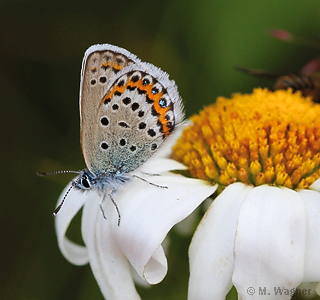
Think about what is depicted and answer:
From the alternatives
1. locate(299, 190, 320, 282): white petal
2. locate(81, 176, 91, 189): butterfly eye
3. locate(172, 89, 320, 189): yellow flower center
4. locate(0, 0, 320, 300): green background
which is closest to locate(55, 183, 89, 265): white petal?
locate(81, 176, 91, 189): butterfly eye

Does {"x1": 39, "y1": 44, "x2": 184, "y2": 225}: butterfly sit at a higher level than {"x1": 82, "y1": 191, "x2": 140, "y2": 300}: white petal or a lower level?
higher

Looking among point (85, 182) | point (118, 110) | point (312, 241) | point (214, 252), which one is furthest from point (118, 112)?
point (312, 241)

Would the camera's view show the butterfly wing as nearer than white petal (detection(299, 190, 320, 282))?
No

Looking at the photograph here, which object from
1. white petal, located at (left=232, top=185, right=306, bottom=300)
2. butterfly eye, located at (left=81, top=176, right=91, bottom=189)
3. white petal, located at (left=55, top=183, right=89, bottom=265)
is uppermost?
white petal, located at (left=232, top=185, right=306, bottom=300)

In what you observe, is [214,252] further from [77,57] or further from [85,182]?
[77,57]

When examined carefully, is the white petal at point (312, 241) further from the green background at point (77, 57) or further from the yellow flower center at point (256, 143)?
the green background at point (77, 57)

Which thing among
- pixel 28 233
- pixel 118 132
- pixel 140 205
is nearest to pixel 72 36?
pixel 28 233

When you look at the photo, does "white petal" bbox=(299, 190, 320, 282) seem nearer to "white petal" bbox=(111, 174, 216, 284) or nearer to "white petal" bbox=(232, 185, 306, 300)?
"white petal" bbox=(232, 185, 306, 300)

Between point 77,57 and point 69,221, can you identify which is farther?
point 77,57
